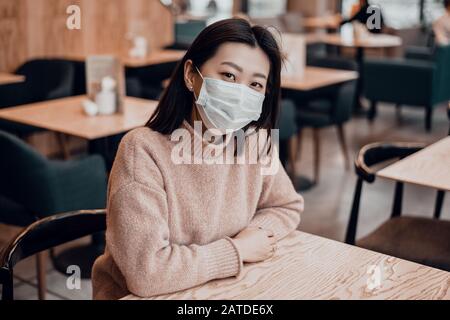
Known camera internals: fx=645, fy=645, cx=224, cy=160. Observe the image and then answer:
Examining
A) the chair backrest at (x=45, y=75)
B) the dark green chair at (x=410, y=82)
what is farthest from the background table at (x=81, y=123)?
the dark green chair at (x=410, y=82)

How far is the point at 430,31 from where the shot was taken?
31.6ft

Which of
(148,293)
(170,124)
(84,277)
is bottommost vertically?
(84,277)

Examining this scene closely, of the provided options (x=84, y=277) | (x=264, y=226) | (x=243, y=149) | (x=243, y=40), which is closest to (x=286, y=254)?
(x=264, y=226)

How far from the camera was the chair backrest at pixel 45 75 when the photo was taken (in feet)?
15.4

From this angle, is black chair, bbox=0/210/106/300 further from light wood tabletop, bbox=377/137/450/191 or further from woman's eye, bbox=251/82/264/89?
light wood tabletop, bbox=377/137/450/191

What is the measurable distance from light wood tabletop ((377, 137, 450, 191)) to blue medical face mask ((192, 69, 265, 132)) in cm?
85

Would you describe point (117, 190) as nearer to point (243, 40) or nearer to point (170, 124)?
point (170, 124)

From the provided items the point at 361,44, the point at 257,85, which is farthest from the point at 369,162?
the point at 361,44

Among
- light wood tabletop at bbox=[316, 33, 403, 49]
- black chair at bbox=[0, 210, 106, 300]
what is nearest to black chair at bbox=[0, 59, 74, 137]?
black chair at bbox=[0, 210, 106, 300]

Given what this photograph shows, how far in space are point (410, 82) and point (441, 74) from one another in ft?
1.03

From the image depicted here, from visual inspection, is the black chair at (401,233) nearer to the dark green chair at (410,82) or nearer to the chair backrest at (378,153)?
the chair backrest at (378,153)

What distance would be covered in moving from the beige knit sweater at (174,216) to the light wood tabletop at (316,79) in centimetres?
254

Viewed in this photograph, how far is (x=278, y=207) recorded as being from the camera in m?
1.73

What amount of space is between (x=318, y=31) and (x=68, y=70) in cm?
573
